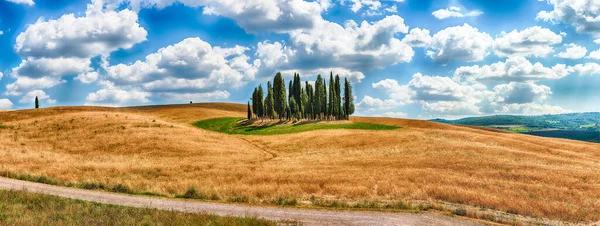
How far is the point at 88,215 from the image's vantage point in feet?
58.4

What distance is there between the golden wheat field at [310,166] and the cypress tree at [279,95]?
41.7 metres

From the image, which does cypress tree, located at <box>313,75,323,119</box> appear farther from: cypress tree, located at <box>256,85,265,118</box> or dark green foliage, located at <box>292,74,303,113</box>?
cypress tree, located at <box>256,85,265,118</box>

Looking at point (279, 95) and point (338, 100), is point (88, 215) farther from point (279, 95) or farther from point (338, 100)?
point (338, 100)

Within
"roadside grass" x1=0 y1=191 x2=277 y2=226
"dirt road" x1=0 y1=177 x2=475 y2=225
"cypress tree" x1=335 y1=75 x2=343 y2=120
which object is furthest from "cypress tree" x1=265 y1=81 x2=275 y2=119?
"roadside grass" x1=0 y1=191 x2=277 y2=226

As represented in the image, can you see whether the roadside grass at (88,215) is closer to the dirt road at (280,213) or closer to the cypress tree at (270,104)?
Result: the dirt road at (280,213)

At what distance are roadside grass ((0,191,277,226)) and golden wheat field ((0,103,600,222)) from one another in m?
6.08

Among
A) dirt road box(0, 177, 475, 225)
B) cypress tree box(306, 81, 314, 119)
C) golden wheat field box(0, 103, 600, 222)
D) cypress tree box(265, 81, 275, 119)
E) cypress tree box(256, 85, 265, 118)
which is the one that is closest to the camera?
dirt road box(0, 177, 475, 225)

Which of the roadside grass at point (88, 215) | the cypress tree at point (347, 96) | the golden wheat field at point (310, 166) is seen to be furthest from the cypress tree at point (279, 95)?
the roadside grass at point (88, 215)

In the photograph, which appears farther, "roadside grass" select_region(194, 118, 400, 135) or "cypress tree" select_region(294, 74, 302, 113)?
"cypress tree" select_region(294, 74, 302, 113)

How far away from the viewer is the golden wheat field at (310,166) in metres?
25.7

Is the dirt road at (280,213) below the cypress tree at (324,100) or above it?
below

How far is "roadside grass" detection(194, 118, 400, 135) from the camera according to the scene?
89438 millimetres

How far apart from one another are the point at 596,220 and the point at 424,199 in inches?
344

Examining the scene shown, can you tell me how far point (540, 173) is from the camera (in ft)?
115
